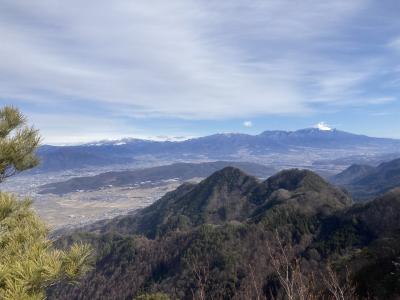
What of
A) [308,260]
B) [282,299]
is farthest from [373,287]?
[308,260]

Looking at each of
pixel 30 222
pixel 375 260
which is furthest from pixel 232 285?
pixel 30 222

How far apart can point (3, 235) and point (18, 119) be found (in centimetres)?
427

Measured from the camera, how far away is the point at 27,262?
11297 mm

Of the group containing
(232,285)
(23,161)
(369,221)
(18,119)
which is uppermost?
(18,119)

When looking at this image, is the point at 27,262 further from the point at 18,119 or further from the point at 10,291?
the point at 18,119

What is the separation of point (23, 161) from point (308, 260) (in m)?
177

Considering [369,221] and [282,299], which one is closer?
[282,299]

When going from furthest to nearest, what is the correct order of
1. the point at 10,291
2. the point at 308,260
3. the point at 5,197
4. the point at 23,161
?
1. the point at 308,260
2. the point at 23,161
3. the point at 5,197
4. the point at 10,291

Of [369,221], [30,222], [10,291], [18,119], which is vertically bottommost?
[369,221]

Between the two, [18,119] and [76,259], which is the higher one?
[18,119]

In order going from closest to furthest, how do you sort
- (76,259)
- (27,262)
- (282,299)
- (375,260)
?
(27,262)
(76,259)
(375,260)
(282,299)

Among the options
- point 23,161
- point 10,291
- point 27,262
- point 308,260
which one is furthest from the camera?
point 308,260

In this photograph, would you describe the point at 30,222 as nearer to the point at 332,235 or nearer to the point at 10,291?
the point at 10,291

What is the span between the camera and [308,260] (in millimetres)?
176875
